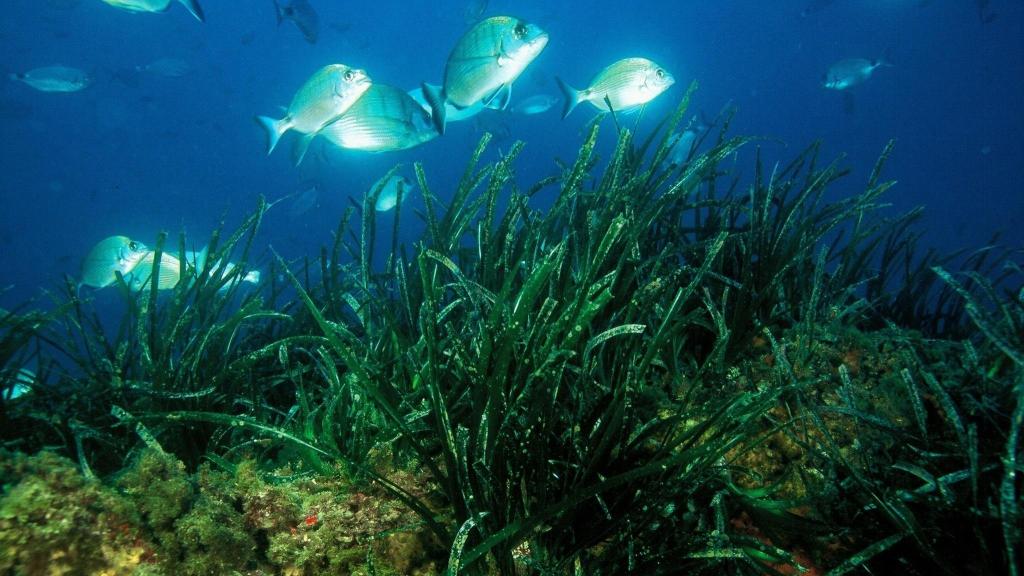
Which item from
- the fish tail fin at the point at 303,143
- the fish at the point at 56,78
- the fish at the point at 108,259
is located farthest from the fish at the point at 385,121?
the fish at the point at 56,78

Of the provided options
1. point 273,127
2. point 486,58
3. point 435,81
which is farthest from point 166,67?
point 435,81

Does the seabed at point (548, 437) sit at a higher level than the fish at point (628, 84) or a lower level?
lower

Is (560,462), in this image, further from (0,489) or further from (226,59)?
(226,59)

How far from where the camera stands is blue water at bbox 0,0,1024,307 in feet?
218

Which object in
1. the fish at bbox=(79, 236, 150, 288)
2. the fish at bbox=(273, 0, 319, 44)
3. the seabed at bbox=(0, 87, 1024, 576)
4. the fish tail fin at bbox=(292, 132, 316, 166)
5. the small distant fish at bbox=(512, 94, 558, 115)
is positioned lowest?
the seabed at bbox=(0, 87, 1024, 576)

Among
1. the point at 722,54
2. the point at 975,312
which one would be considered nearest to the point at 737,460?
the point at 975,312

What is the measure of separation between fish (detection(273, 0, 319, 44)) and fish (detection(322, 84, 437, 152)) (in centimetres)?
806

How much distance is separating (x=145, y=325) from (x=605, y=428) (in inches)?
85.3

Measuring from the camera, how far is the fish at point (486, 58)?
405 centimetres

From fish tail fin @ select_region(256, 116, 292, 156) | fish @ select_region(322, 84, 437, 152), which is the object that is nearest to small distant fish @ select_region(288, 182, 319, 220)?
fish tail fin @ select_region(256, 116, 292, 156)

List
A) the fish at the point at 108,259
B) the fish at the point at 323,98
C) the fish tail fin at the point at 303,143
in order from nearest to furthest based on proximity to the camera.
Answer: the fish at the point at 323,98 → the fish tail fin at the point at 303,143 → the fish at the point at 108,259

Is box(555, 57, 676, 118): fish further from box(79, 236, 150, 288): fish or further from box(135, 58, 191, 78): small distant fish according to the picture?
box(135, 58, 191, 78): small distant fish

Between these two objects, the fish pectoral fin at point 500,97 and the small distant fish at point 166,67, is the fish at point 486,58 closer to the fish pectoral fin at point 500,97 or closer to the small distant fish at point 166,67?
the fish pectoral fin at point 500,97

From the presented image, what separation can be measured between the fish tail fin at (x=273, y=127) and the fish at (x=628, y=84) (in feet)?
9.66
